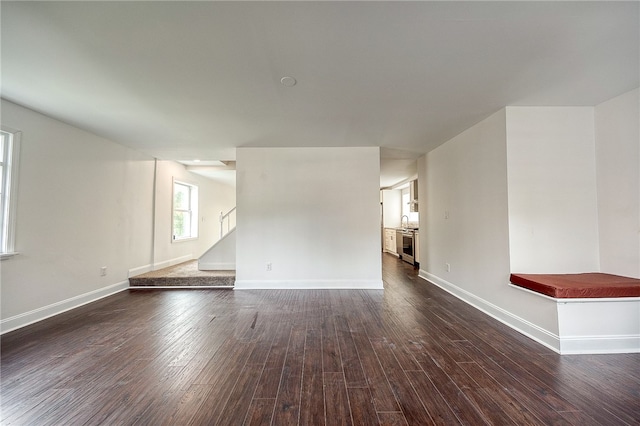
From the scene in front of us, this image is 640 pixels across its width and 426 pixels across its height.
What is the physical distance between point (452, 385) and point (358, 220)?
2901mm

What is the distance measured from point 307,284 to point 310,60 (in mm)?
3469

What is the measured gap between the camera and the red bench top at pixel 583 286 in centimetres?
222

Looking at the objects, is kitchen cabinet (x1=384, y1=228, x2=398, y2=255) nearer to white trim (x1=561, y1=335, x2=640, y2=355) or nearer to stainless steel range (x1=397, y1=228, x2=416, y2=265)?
stainless steel range (x1=397, y1=228, x2=416, y2=265)

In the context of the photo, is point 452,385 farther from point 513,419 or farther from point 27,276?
point 27,276

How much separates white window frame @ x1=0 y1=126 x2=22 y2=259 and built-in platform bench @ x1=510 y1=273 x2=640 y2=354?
18.6 ft

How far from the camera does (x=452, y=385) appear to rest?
5.83 feet

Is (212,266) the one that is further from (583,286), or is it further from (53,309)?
(583,286)

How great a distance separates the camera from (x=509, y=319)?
279 centimetres

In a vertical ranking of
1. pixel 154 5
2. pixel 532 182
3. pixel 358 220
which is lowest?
pixel 358 220

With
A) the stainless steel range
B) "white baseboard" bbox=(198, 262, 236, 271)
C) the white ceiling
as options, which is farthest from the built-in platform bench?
"white baseboard" bbox=(198, 262, 236, 271)

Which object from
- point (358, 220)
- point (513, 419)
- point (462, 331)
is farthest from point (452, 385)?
point (358, 220)

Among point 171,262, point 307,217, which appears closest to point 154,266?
point 171,262

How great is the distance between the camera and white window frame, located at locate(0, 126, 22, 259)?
270 cm

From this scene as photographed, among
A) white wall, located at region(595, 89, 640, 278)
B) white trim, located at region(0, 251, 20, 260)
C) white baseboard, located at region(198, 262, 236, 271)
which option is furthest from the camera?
white baseboard, located at region(198, 262, 236, 271)
